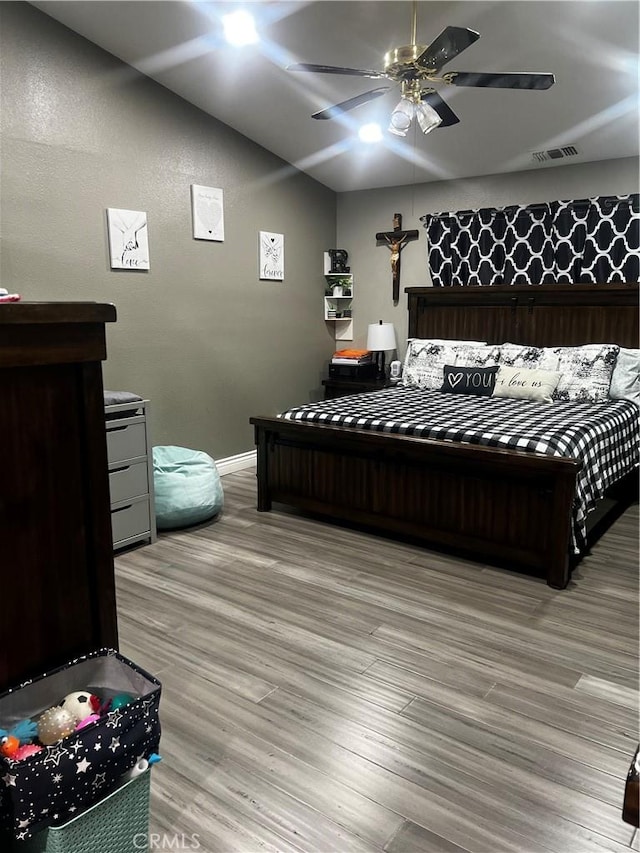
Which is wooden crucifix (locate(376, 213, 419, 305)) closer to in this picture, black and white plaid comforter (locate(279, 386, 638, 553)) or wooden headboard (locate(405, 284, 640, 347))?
wooden headboard (locate(405, 284, 640, 347))

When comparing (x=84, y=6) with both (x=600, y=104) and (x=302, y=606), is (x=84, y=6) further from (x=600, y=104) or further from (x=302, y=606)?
(x=302, y=606)

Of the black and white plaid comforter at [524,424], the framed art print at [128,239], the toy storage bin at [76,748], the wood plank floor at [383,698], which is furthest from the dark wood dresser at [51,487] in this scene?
the framed art print at [128,239]

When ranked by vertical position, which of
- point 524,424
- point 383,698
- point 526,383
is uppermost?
point 526,383

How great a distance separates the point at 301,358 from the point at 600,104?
305cm

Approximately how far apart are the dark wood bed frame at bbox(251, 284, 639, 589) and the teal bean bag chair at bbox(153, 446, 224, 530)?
36 centimetres

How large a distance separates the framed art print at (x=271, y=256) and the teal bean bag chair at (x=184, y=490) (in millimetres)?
1964

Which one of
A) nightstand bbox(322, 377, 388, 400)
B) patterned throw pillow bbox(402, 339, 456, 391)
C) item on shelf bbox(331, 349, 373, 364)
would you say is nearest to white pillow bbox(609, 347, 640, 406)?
patterned throw pillow bbox(402, 339, 456, 391)

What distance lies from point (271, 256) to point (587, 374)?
8.85 ft

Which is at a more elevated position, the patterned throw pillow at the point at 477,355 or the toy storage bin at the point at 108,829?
the patterned throw pillow at the point at 477,355

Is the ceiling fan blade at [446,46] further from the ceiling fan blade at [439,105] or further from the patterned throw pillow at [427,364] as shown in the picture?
the patterned throw pillow at [427,364]

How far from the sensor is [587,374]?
4324mm

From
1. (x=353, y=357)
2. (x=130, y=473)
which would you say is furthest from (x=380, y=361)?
(x=130, y=473)

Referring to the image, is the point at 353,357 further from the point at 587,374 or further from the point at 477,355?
the point at 587,374

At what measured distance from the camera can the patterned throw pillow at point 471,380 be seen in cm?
448
